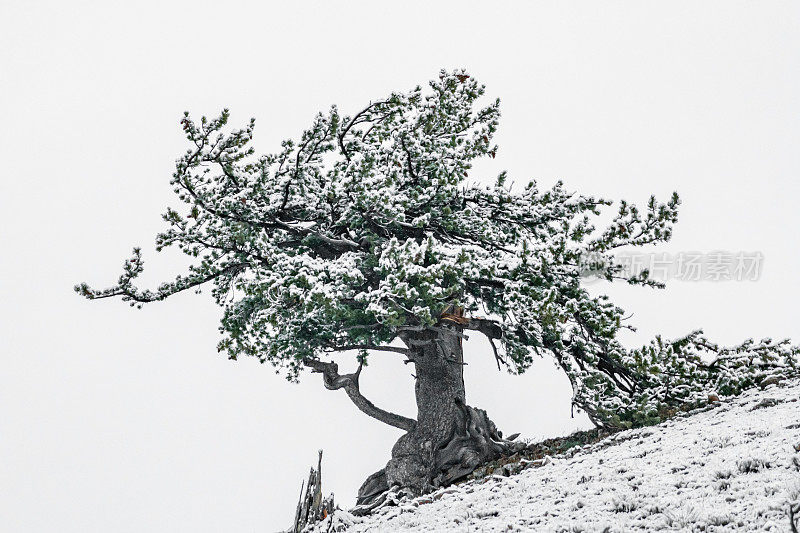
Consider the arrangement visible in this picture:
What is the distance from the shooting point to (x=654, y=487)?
9922 millimetres

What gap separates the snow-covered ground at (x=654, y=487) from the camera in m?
8.54

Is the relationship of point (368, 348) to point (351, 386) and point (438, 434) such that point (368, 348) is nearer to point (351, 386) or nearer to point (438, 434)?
point (351, 386)

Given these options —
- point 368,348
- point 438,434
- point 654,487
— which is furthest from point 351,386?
point 654,487

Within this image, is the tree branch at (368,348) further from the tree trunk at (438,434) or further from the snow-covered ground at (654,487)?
the snow-covered ground at (654,487)

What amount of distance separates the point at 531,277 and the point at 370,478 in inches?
258

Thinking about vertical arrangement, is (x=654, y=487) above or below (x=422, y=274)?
below

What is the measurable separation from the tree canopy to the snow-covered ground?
1.48 meters

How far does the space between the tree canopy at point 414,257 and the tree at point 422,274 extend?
5 cm

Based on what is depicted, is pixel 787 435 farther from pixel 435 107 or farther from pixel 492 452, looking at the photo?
pixel 435 107

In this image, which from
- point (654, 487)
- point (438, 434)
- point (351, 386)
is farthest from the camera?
point (351, 386)

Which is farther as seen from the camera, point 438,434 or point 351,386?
point 351,386

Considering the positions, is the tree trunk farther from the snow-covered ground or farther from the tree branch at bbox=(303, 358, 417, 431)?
the snow-covered ground

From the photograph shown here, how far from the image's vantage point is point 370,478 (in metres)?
17.5

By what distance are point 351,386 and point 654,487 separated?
9340 mm
